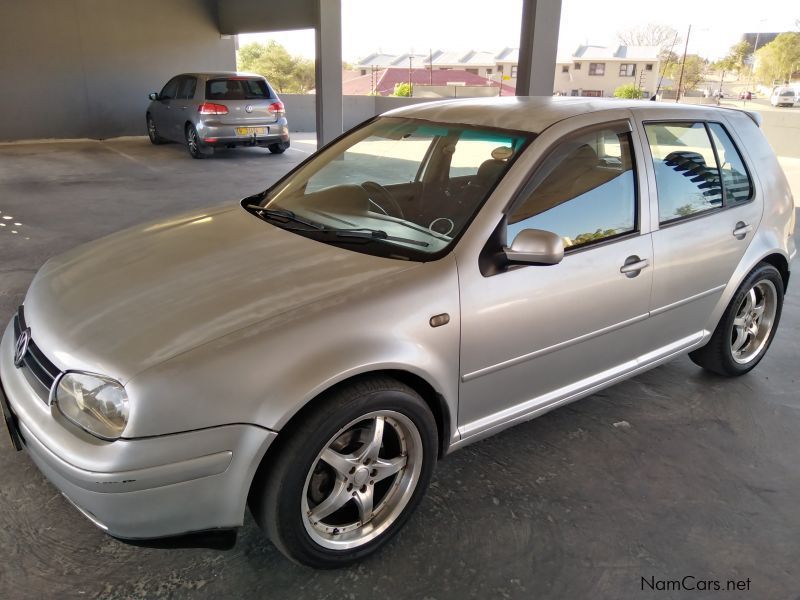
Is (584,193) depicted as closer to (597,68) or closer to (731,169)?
(731,169)

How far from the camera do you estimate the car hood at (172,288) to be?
1.97m

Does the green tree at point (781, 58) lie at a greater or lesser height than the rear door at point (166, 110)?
greater

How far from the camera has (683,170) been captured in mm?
3186

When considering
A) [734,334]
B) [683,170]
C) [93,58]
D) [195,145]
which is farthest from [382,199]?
[93,58]

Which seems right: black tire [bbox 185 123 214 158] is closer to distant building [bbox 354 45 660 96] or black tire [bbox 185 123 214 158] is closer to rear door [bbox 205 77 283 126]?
rear door [bbox 205 77 283 126]

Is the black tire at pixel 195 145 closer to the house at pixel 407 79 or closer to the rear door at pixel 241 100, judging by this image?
the rear door at pixel 241 100

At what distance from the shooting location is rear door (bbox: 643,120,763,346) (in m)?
3.00

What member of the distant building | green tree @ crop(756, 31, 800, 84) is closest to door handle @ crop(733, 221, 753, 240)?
green tree @ crop(756, 31, 800, 84)

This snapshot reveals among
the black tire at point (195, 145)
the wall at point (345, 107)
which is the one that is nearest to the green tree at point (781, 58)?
the wall at point (345, 107)

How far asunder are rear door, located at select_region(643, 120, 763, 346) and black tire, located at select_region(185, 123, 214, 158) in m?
10.7

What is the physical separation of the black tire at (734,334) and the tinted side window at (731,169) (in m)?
0.46

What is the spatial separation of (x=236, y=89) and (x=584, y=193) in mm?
10905

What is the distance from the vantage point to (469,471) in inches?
111

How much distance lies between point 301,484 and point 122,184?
358 inches
